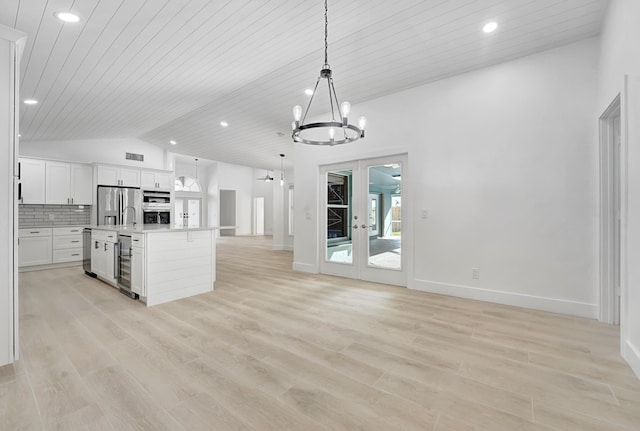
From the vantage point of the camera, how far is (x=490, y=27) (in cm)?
293

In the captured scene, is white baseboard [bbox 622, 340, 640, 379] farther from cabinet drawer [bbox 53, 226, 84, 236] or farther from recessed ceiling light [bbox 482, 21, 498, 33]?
cabinet drawer [bbox 53, 226, 84, 236]

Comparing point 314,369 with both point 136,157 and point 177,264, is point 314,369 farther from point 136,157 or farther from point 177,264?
point 136,157

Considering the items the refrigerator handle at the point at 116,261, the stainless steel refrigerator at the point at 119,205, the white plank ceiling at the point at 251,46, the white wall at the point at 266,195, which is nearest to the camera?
the white plank ceiling at the point at 251,46

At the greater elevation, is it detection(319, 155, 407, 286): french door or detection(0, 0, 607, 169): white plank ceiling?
detection(0, 0, 607, 169): white plank ceiling

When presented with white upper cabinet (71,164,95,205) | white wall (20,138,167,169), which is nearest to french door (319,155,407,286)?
white upper cabinet (71,164,95,205)

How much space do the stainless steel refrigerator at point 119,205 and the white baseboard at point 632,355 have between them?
847cm

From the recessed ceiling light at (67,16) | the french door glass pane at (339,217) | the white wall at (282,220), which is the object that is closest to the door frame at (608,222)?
the french door glass pane at (339,217)

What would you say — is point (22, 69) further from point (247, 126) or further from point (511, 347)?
point (511, 347)

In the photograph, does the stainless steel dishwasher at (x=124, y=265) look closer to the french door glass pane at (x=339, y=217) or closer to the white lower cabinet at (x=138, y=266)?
the white lower cabinet at (x=138, y=266)

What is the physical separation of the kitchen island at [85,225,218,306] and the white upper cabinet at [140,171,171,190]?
3.61 m

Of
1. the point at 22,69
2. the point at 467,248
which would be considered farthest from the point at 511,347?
the point at 22,69

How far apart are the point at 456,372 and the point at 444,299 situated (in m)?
1.89

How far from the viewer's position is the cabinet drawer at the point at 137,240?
11.8 ft

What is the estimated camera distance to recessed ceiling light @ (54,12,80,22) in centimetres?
233
